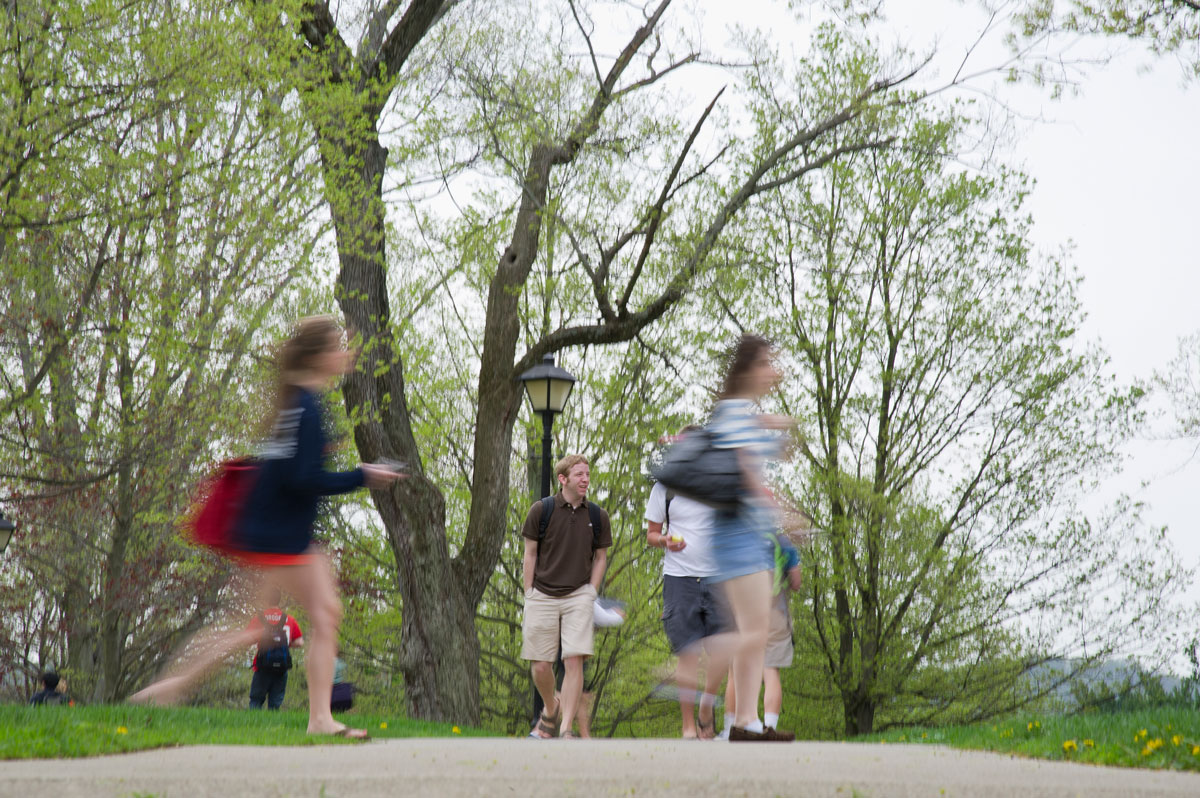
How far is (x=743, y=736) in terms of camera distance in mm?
6496

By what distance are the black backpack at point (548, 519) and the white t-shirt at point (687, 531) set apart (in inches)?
20.9

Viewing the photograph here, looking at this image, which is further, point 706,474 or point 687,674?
point 687,674

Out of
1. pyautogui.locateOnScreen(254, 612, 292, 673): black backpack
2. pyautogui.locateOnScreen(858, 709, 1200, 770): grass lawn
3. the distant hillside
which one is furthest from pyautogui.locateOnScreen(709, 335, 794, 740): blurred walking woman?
the distant hillside

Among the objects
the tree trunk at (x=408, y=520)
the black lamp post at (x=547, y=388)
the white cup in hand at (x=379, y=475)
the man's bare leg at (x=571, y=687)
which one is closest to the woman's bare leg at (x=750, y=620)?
the white cup in hand at (x=379, y=475)

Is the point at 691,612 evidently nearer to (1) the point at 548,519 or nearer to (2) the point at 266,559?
(1) the point at 548,519

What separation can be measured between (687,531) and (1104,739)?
285 centimetres

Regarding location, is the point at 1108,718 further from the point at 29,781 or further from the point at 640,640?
the point at 640,640

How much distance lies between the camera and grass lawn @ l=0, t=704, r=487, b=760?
4910 millimetres

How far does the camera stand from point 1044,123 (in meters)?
14.5

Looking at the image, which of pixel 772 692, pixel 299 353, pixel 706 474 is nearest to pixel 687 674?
pixel 772 692

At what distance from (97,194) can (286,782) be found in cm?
713

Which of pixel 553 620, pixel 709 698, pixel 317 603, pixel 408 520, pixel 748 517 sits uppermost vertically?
pixel 408 520

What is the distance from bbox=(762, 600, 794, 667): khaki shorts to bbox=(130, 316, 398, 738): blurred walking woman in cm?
371

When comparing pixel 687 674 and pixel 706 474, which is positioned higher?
pixel 706 474
